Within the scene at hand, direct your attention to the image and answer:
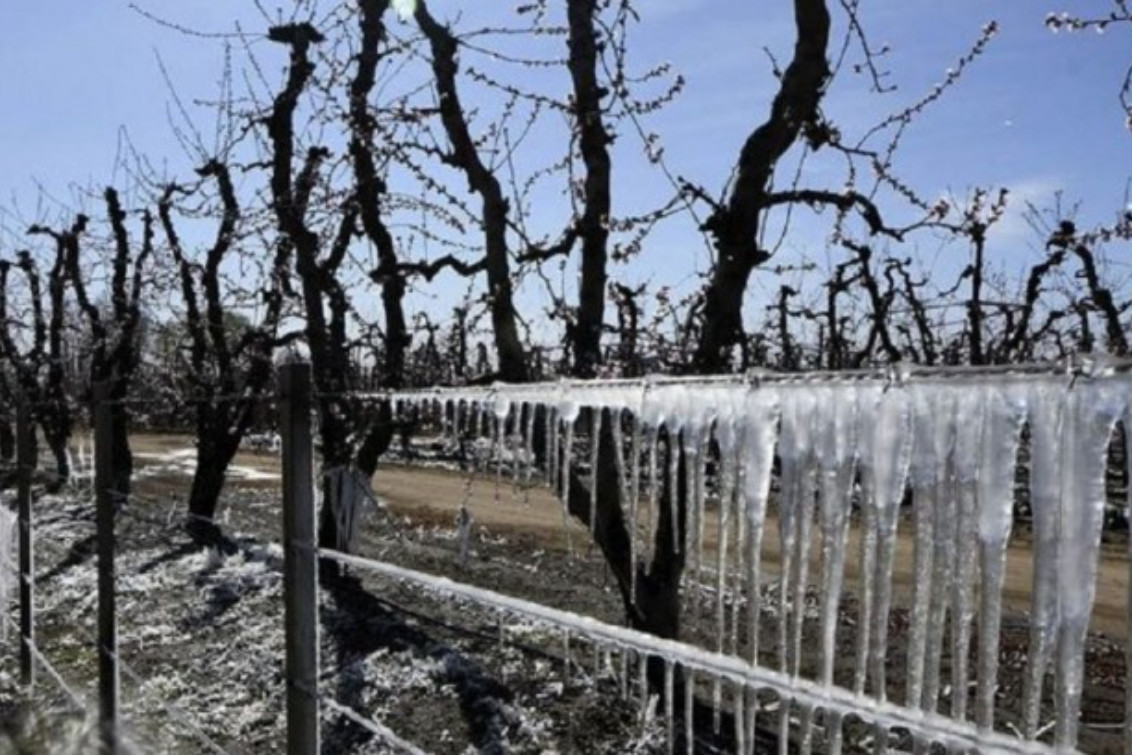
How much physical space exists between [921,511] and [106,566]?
12.0 ft

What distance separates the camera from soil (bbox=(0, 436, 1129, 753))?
5.32 meters

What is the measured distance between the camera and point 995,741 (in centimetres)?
89

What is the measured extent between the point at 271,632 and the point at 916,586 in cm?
658

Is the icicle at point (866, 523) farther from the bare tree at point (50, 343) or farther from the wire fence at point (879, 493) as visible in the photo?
the bare tree at point (50, 343)

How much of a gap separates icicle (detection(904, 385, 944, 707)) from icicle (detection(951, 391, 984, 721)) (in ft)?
0.09

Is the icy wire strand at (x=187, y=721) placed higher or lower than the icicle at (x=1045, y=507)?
lower

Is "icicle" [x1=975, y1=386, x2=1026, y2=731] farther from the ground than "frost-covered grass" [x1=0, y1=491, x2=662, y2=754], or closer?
farther from the ground

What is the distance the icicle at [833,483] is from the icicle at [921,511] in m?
0.08

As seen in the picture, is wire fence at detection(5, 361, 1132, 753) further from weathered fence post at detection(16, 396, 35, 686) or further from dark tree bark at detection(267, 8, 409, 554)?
dark tree bark at detection(267, 8, 409, 554)

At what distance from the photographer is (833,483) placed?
51.4 inches

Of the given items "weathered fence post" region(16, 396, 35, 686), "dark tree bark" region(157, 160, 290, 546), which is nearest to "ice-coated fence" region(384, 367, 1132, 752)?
"weathered fence post" region(16, 396, 35, 686)

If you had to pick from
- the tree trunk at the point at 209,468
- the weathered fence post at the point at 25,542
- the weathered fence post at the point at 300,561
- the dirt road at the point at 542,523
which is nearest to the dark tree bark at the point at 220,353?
the tree trunk at the point at 209,468

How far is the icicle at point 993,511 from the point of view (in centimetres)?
104

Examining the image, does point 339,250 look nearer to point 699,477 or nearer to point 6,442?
point 699,477
